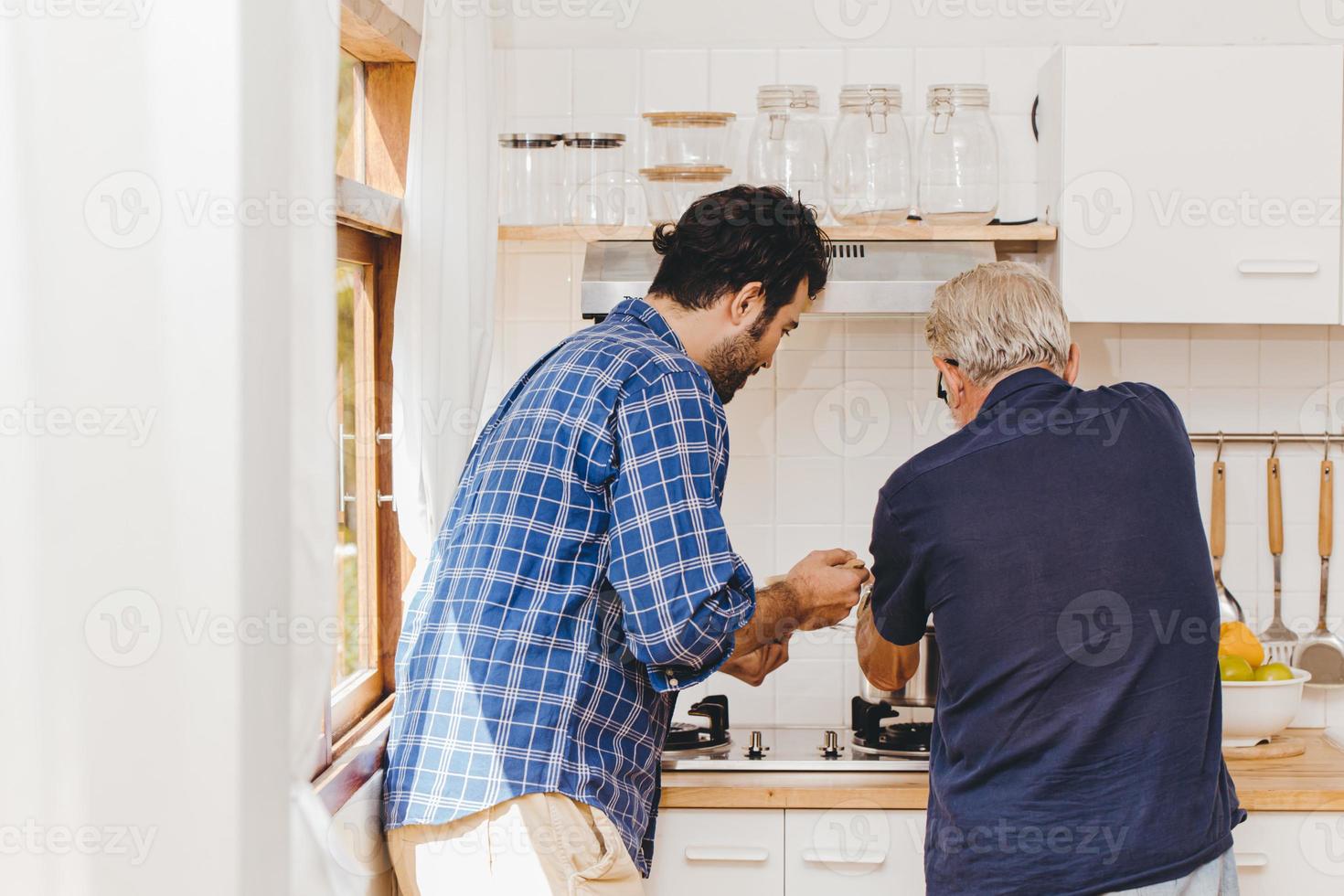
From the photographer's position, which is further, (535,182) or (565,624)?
(535,182)

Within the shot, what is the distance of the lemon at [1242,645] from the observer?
2.31 metres

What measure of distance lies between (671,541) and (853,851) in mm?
873

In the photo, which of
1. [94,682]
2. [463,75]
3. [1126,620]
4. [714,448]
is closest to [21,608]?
[94,682]

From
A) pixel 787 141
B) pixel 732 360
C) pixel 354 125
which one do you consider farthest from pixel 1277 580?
pixel 354 125

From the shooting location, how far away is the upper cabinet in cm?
225

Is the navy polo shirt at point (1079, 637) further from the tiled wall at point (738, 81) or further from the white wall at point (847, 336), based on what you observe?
the tiled wall at point (738, 81)

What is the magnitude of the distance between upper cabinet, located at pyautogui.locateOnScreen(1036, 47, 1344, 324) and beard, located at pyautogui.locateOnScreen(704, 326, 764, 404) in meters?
0.80

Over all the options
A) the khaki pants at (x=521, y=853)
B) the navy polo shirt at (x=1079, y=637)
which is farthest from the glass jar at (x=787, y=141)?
the khaki pants at (x=521, y=853)

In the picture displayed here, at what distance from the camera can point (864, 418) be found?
8.57ft

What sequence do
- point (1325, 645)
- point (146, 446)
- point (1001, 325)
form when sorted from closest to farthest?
1. point (146, 446)
2. point (1001, 325)
3. point (1325, 645)

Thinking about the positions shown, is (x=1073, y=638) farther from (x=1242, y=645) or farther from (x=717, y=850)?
(x=1242, y=645)

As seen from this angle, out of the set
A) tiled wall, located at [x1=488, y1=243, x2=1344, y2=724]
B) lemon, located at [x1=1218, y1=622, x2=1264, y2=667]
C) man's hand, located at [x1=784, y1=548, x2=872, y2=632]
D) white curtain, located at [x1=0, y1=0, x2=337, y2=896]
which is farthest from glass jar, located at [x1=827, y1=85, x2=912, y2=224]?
white curtain, located at [x1=0, y1=0, x2=337, y2=896]

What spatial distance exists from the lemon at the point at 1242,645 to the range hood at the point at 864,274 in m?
0.84

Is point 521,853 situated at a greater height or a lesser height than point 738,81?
lesser
